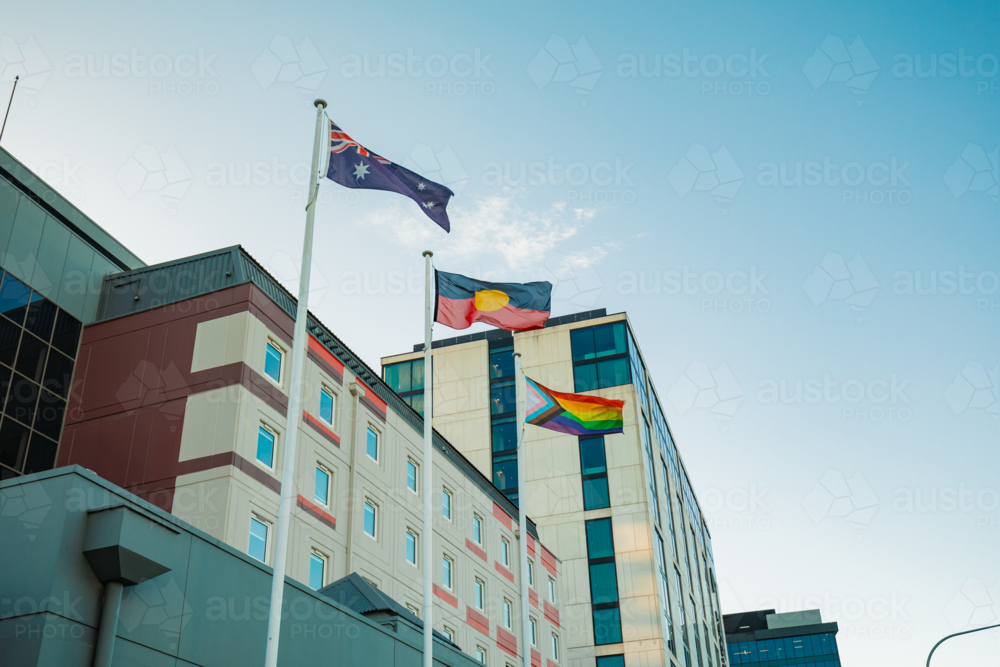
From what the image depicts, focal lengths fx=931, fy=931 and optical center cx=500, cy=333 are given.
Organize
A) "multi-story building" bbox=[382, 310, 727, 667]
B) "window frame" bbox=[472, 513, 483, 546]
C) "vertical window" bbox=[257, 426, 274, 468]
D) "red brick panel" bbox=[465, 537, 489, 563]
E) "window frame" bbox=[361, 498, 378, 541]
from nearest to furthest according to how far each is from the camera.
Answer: "vertical window" bbox=[257, 426, 274, 468] → "window frame" bbox=[361, 498, 378, 541] → "red brick panel" bbox=[465, 537, 489, 563] → "window frame" bbox=[472, 513, 483, 546] → "multi-story building" bbox=[382, 310, 727, 667]

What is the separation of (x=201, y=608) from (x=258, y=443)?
10.8 meters

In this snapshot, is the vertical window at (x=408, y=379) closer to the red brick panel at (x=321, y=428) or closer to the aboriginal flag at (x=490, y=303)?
the red brick panel at (x=321, y=428)

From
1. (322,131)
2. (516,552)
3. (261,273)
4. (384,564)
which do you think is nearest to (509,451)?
(516,552)

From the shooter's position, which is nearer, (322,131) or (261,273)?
(322,131)

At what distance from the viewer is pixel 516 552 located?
4438 cm

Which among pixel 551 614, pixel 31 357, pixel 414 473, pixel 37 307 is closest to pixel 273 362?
pixel 31 357

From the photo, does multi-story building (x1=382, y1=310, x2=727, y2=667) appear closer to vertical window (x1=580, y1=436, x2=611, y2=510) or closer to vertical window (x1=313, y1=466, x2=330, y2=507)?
vertical window (x1=580, y1=436, x2=611, y2=510)

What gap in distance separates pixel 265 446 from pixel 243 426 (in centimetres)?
140

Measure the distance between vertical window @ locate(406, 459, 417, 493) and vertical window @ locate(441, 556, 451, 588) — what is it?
130 inches

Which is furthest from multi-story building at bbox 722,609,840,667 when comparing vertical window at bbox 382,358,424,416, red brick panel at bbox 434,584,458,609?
red brick panel at bbox 434,584,458,609

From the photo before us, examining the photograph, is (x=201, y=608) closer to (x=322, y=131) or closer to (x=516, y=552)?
(x=322, y=131)

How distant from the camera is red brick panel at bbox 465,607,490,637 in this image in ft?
124

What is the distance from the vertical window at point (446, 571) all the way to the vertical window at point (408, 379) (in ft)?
109

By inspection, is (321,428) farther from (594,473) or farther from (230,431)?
(594,473)
